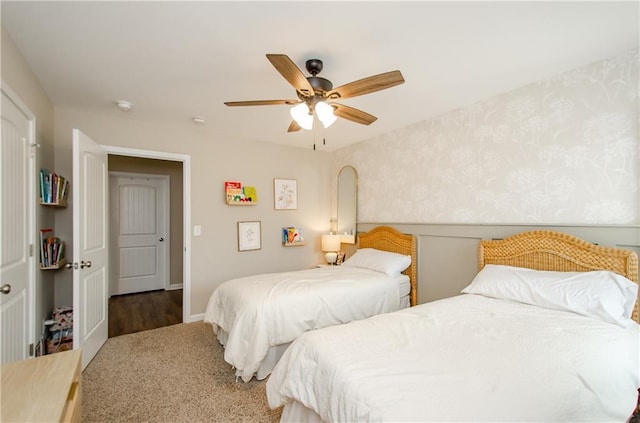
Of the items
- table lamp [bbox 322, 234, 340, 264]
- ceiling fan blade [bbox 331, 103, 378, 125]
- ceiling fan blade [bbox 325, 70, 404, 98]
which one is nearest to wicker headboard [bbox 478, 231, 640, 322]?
ceiling fan blade [bbox 331, 103, 378, 125]

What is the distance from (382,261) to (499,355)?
193 centimetres

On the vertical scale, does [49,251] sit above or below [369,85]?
below

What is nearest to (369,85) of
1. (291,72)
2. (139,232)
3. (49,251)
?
(291,72)

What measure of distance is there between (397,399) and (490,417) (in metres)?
0.30

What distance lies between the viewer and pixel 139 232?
201 inches

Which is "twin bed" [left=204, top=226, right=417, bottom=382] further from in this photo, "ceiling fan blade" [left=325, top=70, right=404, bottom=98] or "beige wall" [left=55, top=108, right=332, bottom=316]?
"ceiling fan blade" [left=325, top=70, right=404, bottom=98]

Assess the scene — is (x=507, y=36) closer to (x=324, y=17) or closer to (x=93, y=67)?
(x=324, y=17)

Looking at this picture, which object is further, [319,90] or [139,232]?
[139,232]

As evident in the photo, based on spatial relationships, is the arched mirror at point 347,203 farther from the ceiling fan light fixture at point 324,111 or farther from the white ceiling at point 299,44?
the ceiling fan light fixture at point 324,111

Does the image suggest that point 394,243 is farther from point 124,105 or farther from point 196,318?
point 124,105

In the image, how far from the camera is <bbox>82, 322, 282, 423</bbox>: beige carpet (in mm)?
1879

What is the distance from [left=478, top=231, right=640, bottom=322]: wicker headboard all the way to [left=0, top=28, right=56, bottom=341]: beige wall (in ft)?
12.0

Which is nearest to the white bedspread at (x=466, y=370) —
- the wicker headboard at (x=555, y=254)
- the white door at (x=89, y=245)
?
the wicker headboard at (x=555, y=254)

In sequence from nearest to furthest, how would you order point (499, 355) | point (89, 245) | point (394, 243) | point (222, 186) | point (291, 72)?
point (499, 355), point (291, 72), point (89, 245), point (394, 243), point (222, 186)
